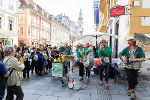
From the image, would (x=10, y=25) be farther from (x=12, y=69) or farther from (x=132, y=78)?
(x=132, y=78)

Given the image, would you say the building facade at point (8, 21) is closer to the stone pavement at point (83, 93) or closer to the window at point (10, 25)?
the window at point (10, 25)

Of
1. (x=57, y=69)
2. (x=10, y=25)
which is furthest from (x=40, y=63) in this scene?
(x=10, y=25)

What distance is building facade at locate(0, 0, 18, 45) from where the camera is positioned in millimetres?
21469

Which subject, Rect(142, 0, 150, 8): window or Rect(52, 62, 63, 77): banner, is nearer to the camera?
Rect(52, 62, 63, 77): banner

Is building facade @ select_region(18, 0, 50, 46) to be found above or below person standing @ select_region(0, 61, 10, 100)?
above

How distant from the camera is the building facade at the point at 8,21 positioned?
70.4 ft

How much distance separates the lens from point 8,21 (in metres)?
22.9

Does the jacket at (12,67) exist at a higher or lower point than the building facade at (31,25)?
lower

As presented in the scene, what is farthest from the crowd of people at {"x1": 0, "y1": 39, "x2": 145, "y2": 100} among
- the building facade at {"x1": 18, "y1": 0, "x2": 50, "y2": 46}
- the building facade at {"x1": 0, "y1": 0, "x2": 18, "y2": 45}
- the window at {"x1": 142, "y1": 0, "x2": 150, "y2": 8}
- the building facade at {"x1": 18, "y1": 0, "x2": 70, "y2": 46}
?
the building facade at {"x1": 18, "y1": 0, "x2": 70, "y2": 46}

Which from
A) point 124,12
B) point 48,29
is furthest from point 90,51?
point 48,29

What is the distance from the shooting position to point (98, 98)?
4277 mm

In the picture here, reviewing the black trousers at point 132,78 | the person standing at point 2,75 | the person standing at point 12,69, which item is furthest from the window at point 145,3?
the person standing at point 2,75

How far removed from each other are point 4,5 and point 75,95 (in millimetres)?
21871

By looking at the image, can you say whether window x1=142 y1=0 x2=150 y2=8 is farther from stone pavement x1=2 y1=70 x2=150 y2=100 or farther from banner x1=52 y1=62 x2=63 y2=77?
banner x1=52 y1=62 x2=63 y2=77
